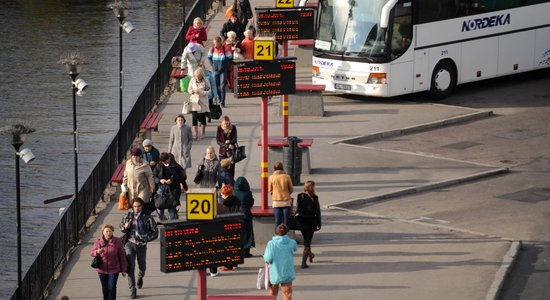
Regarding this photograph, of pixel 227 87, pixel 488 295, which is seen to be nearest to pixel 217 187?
pixel 488 295

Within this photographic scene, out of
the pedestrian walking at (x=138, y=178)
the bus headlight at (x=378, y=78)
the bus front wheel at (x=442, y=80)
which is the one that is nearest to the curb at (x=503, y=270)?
the pedestrian walking at (x=138, y=178)

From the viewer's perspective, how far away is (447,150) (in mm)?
36438

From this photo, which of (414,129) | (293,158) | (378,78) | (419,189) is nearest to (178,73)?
(378,78)

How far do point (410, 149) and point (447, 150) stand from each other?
81cm

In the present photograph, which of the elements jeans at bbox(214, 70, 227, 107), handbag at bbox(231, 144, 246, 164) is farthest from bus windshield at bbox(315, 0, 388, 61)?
handbag at bbox(231, 144, 246, 164)

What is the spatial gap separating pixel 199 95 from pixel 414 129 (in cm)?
Answer: 543

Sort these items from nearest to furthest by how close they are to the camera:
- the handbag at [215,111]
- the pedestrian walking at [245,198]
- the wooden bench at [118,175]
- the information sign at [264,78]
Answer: the pedestrian walking at [245,198] → the information sign at [264,78] → the wooden bench at [118,175] → the handbag at [215,111]

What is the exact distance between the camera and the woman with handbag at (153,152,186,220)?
2859 centimetres

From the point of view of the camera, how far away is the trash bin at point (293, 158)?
32.3 meters

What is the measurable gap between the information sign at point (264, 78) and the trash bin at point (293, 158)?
8.33 feet

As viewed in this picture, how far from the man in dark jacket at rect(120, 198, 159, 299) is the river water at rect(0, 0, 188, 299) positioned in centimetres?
414

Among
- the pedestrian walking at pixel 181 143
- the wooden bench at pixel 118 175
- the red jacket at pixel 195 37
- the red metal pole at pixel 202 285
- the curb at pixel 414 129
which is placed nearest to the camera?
the red metal pole at pixel 202 285

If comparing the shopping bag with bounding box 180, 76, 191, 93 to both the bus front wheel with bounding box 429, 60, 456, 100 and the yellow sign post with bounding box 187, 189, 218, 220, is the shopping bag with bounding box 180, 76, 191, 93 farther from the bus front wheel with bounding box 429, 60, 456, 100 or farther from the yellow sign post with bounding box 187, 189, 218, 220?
the yellow sign post with bounding box 187, 189, 218, 220

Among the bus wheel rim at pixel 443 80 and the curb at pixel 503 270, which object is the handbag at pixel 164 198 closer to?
the curb at pixel 503 270
